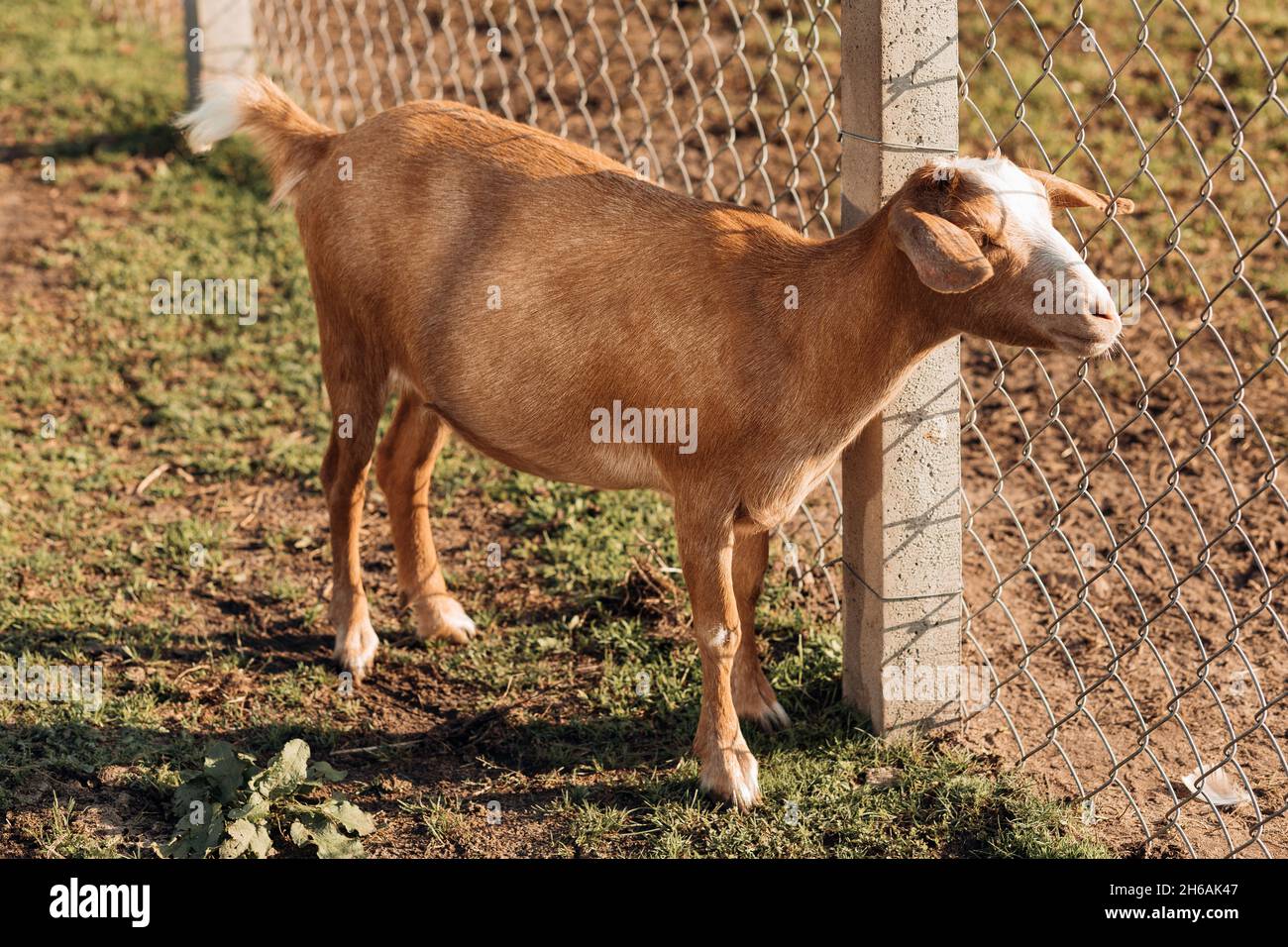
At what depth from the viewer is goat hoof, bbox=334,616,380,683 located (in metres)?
4.28

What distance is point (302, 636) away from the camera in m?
4.47

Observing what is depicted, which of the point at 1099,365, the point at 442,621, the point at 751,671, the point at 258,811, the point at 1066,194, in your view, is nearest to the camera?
the point at 1066,194

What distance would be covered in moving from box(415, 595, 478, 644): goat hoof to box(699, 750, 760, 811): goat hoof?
105 centimetres

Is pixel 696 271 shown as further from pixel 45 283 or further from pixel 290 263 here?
pixel 45 283

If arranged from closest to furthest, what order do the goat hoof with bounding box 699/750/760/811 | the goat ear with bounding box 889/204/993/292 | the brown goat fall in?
1. the goat ear with bounding box 889/204/993/292
2. the brown goat
3. the goat hoof with bounding box 699/750/760/811

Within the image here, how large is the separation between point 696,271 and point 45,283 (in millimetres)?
3825

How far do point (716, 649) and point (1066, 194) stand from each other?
4.53 feet

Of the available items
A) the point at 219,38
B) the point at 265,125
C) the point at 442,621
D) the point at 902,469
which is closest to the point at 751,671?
the point at 902,469

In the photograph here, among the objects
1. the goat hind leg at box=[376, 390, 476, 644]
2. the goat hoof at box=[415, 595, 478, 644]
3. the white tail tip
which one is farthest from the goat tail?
the goat hoof at box=[415, 595, 478, 644]

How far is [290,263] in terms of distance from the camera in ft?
20.7

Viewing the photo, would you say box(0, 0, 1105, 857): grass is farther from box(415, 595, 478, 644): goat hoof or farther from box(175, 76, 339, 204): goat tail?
box(175, 76, 339, 204): goat tail

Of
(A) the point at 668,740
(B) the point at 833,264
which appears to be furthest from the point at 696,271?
(A) the point at 668,740

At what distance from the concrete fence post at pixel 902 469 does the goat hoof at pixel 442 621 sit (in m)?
1.20

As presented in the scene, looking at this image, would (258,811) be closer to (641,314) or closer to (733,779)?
(733,779)
